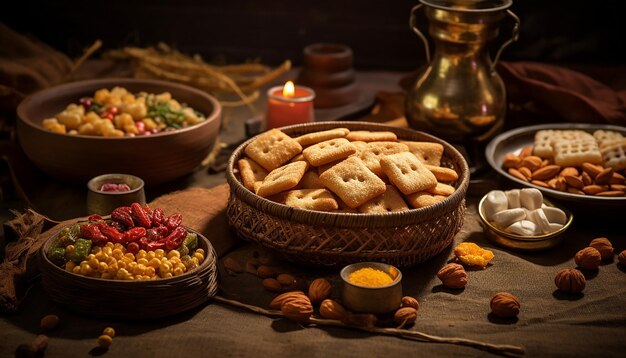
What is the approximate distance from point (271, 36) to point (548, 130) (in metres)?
1.75

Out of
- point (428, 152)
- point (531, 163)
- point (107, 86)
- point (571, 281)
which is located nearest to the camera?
point (571, 281)

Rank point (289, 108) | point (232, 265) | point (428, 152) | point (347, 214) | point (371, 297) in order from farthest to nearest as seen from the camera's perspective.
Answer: point (289, 108) → point (428, 152) → point (232, 265) → point (347, 214) → point (371, 297)

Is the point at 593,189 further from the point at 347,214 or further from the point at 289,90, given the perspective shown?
the point at 289,90

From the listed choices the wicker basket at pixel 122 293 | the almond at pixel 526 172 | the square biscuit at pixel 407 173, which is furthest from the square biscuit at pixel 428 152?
the wicker basket at pixel 122 293

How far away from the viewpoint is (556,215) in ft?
8.17

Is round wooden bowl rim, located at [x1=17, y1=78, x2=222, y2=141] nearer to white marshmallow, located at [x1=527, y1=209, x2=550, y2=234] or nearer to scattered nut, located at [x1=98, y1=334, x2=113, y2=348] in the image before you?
scattered nut, located at [x1=98, y1=334, x2=113, y2=348]

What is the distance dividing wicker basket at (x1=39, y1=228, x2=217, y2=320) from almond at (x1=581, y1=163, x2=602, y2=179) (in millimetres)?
1343

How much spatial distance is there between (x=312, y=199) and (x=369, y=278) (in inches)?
Answer: 12.3

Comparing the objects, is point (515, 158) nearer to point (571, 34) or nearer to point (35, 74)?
point (571, 34)

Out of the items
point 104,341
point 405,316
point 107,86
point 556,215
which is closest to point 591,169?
point 556,215

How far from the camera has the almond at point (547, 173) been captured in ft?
8.88

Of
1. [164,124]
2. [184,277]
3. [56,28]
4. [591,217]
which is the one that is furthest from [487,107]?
[56,28]

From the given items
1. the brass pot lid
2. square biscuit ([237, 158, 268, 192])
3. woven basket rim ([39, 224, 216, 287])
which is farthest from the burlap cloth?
the brass pot lid

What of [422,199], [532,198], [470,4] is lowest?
[532,198]
